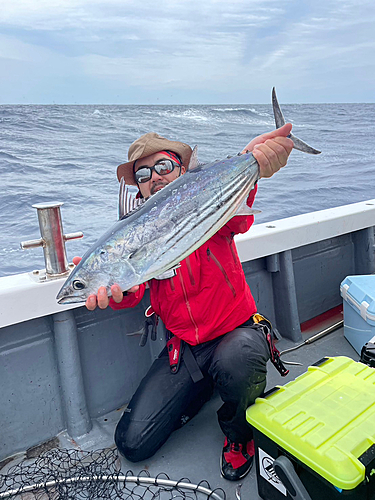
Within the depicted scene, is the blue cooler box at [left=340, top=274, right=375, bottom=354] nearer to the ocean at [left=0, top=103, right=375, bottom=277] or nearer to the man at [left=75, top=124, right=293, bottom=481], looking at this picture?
the man at [left=75, top=124, right=293, bottom=481]

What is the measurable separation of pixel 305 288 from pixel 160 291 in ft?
5.88

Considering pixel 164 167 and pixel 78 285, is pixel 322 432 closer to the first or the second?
pixel 78 285

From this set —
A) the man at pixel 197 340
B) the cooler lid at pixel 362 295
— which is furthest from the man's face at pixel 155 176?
the cooler lid at pixel 362 295

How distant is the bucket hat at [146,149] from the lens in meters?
2.19

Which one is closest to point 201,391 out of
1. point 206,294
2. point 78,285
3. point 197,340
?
point 197,340

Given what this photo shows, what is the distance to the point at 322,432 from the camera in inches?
65.3

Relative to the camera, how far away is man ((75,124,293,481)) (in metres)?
2.12

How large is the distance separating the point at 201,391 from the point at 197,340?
1.32 feet

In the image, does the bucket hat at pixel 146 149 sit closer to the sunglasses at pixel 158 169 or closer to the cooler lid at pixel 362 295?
the sunglasses at pixel 158 169

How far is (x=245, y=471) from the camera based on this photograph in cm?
212

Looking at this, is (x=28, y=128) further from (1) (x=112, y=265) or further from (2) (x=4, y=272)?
(1) (x=112, y=265)

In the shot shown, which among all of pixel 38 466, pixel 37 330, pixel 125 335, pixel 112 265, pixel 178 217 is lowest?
pixel 38 466

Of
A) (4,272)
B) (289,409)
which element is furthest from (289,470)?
(4,272)

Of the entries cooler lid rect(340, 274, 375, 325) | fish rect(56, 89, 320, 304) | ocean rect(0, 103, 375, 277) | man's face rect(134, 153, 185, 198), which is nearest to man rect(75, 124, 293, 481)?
man's face rect(134, 153, 185, 198)
